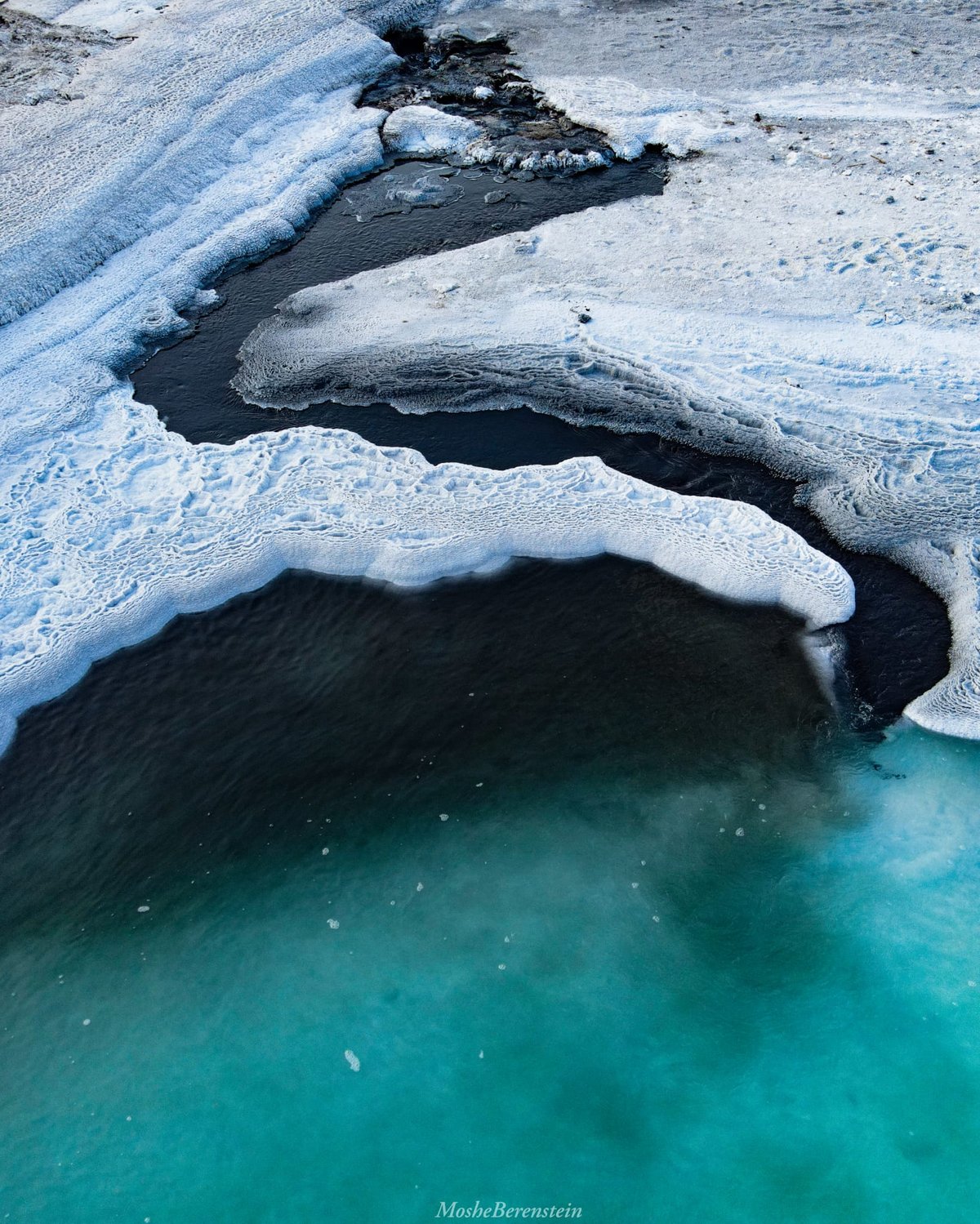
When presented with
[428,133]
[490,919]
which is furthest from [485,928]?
[428,133]

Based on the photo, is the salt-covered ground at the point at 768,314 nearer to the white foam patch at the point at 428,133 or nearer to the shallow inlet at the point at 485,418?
the shallow inlet at the point at 485,418

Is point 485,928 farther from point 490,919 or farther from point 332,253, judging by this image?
point 332,253

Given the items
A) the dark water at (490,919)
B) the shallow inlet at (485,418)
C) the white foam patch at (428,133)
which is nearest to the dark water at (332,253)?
the shallow inlet at (485,418)

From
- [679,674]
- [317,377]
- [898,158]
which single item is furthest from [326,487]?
[898,158]

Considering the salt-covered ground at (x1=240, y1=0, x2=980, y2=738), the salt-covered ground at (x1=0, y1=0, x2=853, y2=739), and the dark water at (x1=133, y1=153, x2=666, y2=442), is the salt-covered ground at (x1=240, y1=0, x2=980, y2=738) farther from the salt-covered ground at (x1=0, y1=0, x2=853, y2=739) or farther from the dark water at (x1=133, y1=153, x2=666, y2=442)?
the salt-covered ground at (x1=0, y1=0, x2=853, y2=739)

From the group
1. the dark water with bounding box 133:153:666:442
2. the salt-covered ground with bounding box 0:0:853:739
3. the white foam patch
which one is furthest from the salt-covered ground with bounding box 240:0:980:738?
the white foam patch

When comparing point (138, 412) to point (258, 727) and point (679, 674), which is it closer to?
point (258, 727)
